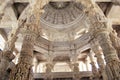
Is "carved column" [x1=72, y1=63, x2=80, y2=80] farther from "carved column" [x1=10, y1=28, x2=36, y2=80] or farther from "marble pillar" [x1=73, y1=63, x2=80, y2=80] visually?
"carved column" [x1=10, y1=28, x2=36, y2=80]

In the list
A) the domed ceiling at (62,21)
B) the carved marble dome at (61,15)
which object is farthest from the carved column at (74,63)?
the carved marble dome at (61,15)

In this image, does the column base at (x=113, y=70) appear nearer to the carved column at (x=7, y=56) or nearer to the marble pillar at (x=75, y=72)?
the carved column at (x=7, y=56)

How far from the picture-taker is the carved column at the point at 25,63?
5.28 metres

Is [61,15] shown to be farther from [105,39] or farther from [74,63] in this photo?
[105,39]

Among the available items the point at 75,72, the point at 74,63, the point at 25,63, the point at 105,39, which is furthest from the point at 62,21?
the point at 25,63

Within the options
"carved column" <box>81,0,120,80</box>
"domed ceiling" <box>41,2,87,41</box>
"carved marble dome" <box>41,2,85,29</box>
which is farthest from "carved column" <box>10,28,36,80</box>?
"carved marble dome" <box>41,2,85,29</box>

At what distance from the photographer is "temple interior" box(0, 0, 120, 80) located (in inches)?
250

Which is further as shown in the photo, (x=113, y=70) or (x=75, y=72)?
(x=75, y=72)

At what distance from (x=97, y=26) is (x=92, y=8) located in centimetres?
168

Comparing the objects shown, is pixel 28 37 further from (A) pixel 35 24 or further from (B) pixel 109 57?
(B) pixel 109 57

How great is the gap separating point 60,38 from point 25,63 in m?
13.6

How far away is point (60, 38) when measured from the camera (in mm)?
19109

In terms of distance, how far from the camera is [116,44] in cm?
799

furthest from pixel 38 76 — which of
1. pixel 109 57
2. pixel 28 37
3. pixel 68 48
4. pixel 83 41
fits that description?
pixel 109 57
